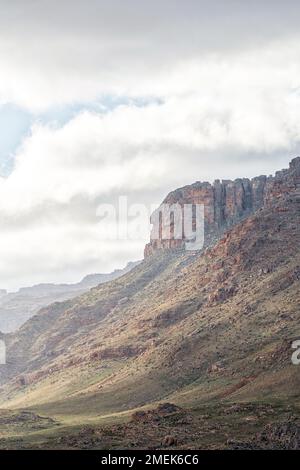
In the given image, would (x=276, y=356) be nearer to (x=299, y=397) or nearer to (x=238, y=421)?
(x=299, y=397)

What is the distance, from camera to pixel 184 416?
434ft

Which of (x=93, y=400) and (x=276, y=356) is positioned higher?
(x=276, y=356)

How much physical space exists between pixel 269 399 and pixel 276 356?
2836cm

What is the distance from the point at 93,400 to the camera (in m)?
197
